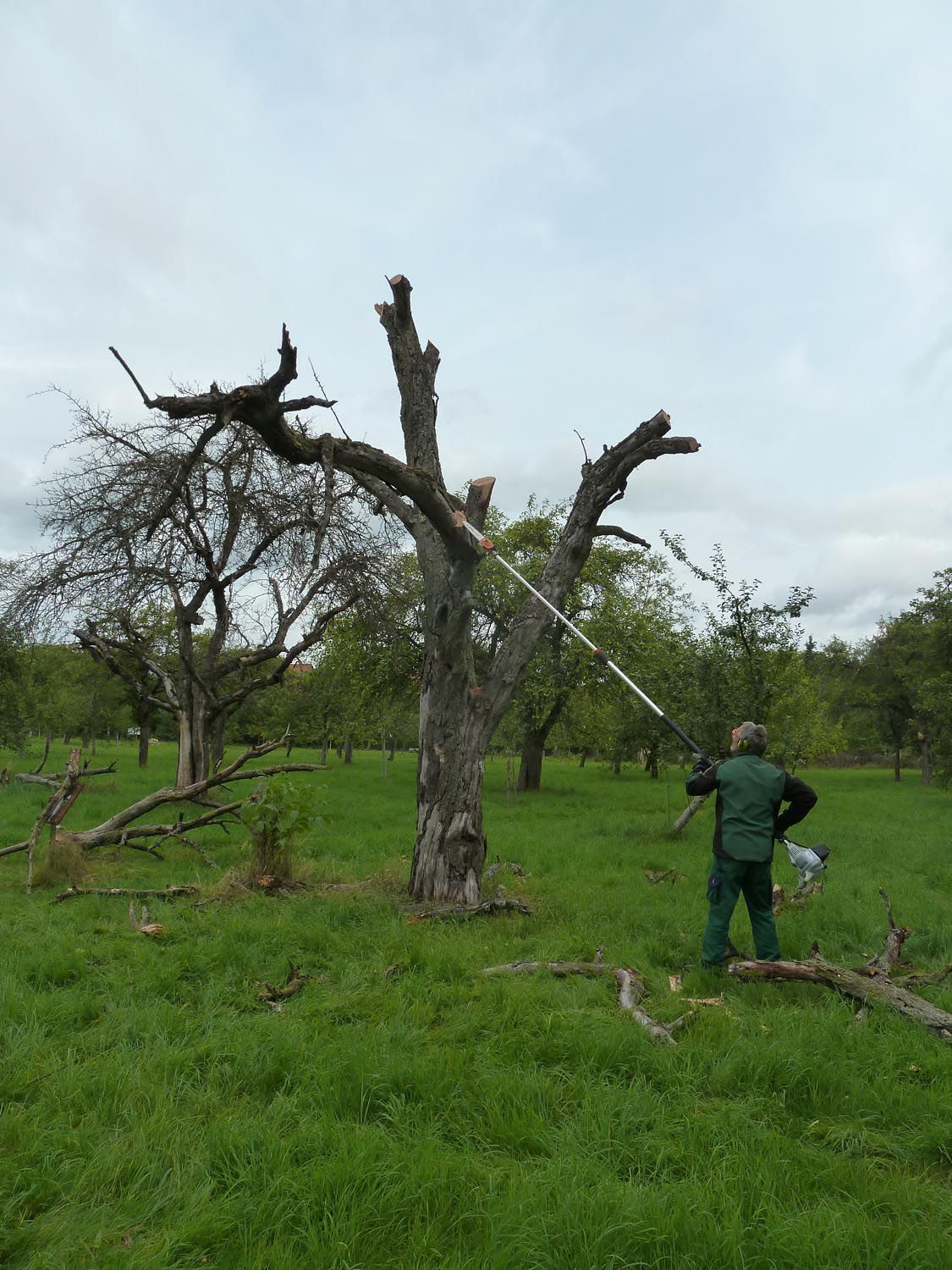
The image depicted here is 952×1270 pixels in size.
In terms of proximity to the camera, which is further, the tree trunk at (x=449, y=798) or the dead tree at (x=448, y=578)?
the tree trunk at (x=449, y=798)

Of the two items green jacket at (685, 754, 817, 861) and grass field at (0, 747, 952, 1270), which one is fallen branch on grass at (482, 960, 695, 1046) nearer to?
grass field at (0, 747, 952, 1270)

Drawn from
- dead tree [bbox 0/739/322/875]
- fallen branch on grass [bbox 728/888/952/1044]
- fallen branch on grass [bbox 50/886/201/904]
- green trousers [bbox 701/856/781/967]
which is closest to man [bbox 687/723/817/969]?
green trousers [bbox 701/856/781/967]

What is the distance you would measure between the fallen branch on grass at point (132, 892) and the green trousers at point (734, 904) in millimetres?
5216

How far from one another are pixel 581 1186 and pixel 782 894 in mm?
5696

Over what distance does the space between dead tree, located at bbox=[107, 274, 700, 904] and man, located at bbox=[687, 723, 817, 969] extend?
95.8 inches

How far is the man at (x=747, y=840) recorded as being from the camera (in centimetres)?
535

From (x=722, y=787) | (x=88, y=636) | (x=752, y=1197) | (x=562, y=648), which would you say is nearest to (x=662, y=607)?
(x=562, y=648)

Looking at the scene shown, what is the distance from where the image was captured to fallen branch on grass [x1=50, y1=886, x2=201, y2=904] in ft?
24.8

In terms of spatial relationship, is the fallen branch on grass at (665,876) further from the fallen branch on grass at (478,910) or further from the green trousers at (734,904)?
the green trousers at (734,904)

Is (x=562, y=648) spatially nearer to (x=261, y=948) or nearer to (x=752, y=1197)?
(x=261, y=948)

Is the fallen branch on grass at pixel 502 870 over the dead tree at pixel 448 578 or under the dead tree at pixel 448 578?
under

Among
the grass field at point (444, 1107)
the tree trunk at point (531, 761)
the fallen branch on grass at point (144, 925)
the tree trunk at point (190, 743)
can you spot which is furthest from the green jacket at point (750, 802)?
the tree trunk at point (531, 761)

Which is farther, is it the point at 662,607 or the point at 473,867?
the point at 662,607

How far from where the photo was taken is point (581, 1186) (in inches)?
108
